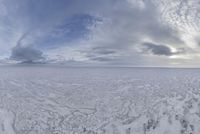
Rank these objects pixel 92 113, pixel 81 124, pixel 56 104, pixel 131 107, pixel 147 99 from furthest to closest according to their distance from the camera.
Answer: pixel 147 99 < pixel 56 104 < pixel 131 107 < pixel 92 113 < pixel 81 124

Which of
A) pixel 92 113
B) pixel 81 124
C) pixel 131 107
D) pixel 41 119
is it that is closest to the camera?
pixel 81 124

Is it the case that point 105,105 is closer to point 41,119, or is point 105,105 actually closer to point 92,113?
point 92,113

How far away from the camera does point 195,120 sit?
867cm

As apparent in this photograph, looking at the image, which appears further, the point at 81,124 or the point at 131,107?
the point at 131,107

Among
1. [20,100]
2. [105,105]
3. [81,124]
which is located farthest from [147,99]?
[20,100]

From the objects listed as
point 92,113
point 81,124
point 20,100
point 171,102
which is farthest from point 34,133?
point 171,102

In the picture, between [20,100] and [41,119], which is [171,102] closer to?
[41,119]

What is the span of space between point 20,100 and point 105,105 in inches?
285

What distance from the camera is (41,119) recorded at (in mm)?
9062

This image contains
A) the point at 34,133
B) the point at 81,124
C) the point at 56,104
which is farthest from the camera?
the point at 56,104

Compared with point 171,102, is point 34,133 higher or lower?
lower

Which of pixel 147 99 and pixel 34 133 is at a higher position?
pixel 147 99

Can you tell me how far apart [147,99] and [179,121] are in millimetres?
4176

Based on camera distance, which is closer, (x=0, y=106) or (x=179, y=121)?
(x=179, y=121)
